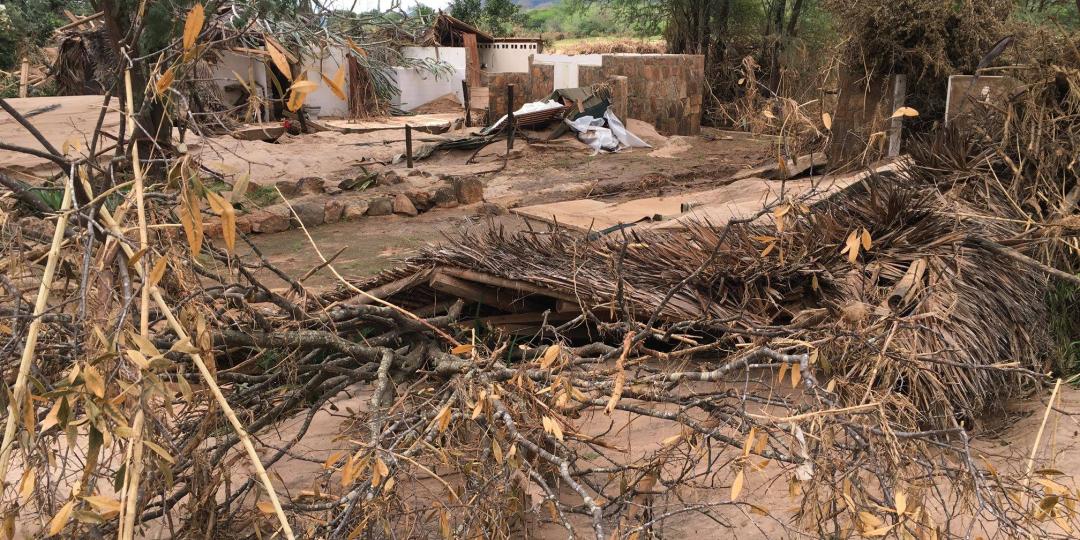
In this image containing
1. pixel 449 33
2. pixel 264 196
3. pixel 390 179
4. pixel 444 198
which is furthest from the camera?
pixel 449 33

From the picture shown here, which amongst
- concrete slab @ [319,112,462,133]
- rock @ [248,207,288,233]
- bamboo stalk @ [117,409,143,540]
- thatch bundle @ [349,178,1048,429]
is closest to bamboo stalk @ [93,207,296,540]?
bamboo stalk @ [117,409,143,540]

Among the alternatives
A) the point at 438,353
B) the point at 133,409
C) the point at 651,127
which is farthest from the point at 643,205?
the point at 651,127

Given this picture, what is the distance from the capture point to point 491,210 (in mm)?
9648

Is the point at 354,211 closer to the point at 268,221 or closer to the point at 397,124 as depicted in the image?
the point at 268,221

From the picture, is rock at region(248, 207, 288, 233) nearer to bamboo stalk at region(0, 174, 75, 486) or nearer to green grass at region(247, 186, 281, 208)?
green grass at region(247, 186, 281, 208)

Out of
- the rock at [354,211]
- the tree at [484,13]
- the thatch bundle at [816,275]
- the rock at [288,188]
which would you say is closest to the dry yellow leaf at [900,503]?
the thatch bundle at [816,275]

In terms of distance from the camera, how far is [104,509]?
5.23ft

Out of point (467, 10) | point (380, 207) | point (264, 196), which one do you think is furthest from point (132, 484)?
point (467, 10)

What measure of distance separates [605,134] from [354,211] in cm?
580

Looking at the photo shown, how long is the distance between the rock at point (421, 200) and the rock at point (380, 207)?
0.27m

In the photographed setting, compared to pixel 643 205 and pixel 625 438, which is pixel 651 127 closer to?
pixel 643 205

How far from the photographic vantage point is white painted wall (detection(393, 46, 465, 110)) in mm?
23297

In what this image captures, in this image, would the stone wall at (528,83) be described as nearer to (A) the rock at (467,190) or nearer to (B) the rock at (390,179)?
(B) the rock at (390,179)

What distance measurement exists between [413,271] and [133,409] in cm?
245
